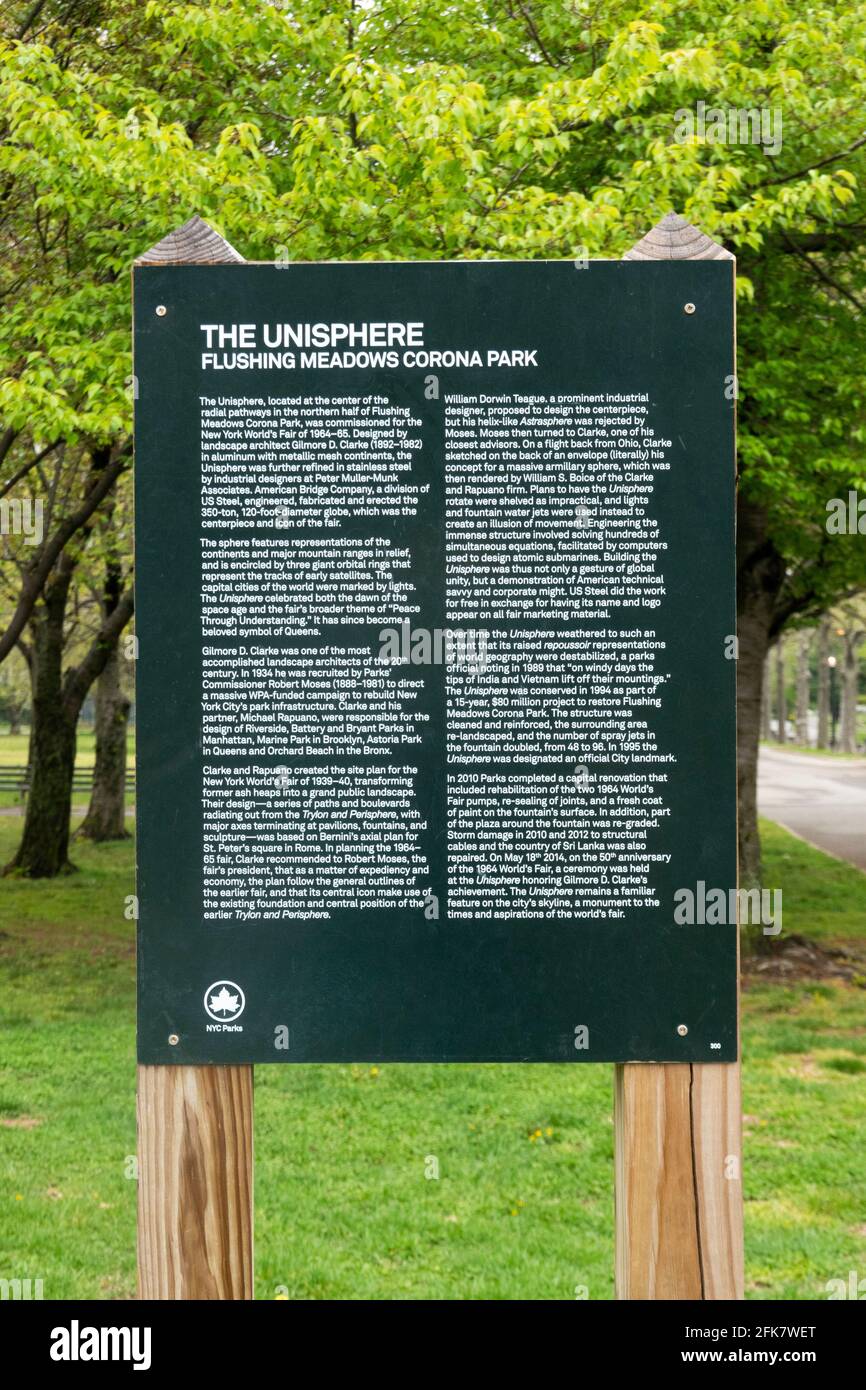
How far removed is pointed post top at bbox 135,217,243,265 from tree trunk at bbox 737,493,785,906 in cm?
829

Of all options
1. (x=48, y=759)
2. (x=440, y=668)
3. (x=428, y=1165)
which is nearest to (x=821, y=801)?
(x=48, y=759)

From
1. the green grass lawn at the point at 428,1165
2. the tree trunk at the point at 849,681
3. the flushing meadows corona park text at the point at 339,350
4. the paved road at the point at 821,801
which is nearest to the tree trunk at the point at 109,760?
the green grass lawn at the point at 428,1165

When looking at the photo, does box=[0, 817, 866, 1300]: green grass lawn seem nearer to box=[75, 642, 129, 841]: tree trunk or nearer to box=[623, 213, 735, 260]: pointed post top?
box=[623, 213, 735, 260]: pointed post top

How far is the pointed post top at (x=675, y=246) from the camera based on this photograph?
3.20m

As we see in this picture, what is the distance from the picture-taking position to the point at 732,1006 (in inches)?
121

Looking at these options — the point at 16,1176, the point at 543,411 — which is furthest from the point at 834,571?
the point at 543,411

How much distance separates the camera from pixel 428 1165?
4.70 m

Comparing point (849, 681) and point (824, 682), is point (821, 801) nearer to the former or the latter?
point (849, 681)

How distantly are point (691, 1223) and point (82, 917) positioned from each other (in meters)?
12.4

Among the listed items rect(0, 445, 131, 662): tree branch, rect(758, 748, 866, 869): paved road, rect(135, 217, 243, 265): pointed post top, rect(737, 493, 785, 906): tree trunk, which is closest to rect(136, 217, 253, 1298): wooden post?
rect(135, 217, 243, 265): pointed post top

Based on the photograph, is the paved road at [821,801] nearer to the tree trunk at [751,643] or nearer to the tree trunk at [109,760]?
the tree trunk at [751,643]

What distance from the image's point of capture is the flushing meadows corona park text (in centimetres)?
316

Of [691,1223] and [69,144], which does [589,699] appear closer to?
[691,1223]

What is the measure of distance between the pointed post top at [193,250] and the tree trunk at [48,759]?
544 inches
